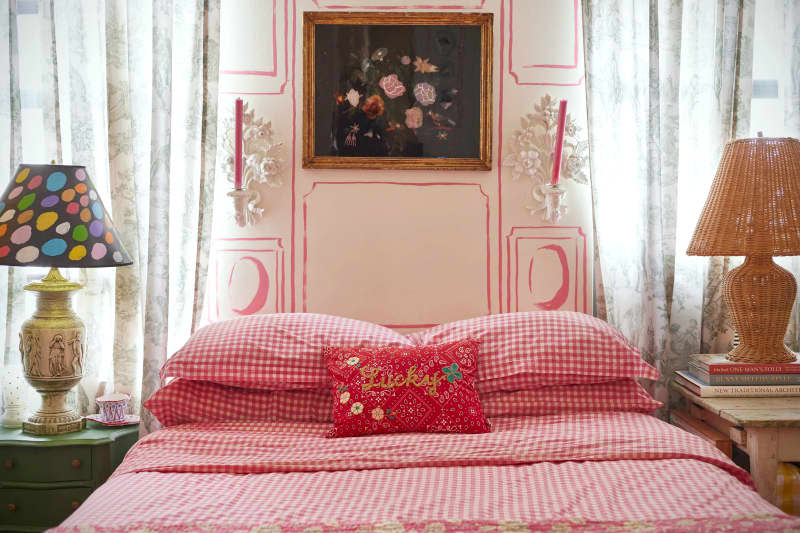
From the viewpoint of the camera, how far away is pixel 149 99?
105 inches

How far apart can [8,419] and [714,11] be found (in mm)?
3077

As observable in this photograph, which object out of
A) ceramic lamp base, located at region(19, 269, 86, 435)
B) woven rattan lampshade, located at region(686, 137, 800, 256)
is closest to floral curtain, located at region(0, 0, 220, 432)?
ceramic lamp base, located at region(19, 269, 86, 435)

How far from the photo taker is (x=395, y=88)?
105 inches

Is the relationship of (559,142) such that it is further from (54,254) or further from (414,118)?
(54,254)

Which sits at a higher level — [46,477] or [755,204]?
[755,204]

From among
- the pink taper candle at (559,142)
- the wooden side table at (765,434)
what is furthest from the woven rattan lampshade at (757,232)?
the pink taper candle at (559,142)

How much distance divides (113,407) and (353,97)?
4.74 feet

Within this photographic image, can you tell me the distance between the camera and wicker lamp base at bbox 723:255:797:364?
2377 mm

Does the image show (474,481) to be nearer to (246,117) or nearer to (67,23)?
(246,117)

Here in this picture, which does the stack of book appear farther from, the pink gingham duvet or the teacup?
the teacup

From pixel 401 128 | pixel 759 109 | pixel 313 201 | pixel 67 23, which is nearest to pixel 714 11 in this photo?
pixel 759 109

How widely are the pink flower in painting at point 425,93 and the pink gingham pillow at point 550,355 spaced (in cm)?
93

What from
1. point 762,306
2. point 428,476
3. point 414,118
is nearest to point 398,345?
point 428,476

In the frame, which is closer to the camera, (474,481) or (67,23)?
(474,481)
